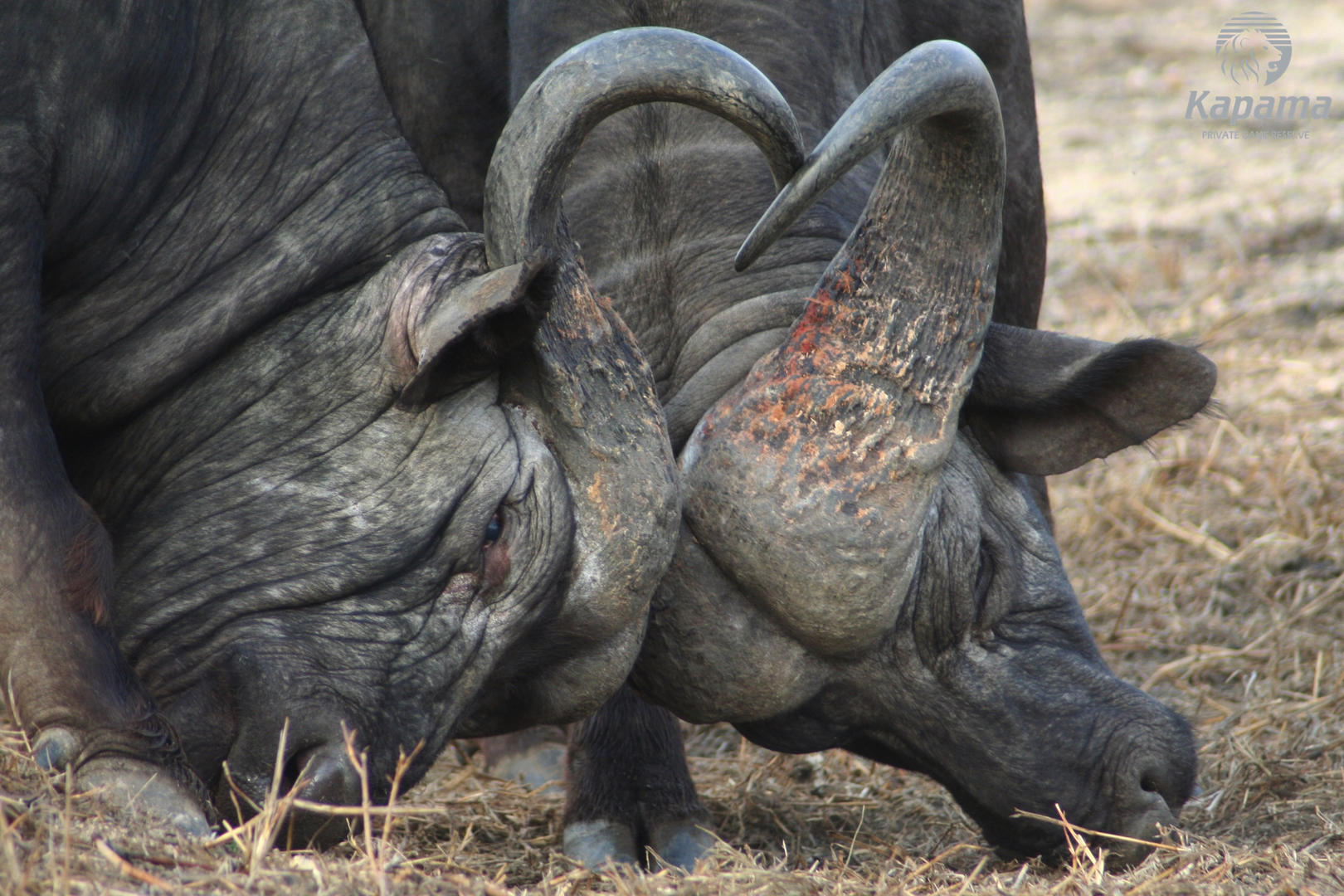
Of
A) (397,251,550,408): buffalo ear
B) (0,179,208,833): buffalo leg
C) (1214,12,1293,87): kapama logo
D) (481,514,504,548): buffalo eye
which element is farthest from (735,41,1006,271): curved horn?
(1214,12,1293,87): kapama logo

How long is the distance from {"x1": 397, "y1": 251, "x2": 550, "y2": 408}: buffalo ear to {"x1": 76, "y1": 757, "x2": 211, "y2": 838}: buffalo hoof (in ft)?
2.68

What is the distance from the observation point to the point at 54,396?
3.00 meters

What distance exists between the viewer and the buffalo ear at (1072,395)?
3393 millimetres

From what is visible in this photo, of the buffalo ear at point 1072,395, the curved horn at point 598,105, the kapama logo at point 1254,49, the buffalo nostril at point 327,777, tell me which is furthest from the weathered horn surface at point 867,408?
the kapama logo at point 1254,49

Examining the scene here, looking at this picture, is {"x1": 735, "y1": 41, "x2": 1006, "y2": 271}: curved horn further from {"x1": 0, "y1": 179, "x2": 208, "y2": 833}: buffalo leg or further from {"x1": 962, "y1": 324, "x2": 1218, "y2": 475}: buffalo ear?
{"x1": 0, "y1": 179, "x2": 208, "y2": 833}: buffalo leg

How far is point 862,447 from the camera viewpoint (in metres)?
3.12

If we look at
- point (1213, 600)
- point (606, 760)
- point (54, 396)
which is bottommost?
point (1213, 600)

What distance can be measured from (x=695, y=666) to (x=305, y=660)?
0.87 meters

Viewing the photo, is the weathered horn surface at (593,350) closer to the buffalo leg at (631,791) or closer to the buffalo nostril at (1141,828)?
the buffalo leg at (631,791)

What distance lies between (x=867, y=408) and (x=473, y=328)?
2.72 ft

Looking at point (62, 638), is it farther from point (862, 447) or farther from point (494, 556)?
point (862, 447)

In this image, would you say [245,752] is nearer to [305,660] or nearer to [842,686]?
[305,660]

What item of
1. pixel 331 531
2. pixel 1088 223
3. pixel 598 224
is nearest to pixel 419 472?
pixel 331 531

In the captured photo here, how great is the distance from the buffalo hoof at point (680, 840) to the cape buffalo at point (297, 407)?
2.84 ft
